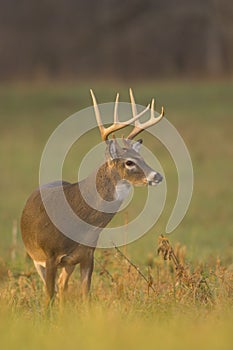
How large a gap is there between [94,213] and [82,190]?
0.87 feet

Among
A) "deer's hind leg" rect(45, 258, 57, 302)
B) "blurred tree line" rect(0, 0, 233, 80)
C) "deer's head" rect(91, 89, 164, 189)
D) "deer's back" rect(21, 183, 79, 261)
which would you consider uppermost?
"blurred tree line" rect(0, 0, 233, 80)

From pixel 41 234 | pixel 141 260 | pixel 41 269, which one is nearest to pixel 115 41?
pixel 141 260

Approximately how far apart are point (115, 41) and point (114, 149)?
42.4 meters

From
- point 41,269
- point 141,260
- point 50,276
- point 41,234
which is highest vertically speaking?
point 141,260

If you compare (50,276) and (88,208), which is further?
(88,208)

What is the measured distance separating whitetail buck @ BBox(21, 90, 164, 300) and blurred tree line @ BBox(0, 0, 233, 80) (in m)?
40.0

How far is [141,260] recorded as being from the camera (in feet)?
43.9

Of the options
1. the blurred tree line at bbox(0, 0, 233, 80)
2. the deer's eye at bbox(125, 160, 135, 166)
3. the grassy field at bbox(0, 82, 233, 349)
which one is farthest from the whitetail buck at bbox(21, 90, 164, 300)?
the blurred tree line at bbox(0, 0, 233, 80)

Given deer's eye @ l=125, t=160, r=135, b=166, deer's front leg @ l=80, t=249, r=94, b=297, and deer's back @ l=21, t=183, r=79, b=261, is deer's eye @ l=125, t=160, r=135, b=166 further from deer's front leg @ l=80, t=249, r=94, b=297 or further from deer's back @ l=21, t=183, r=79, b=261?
deer's front leg @ l=80, t=249, r=94, b=297

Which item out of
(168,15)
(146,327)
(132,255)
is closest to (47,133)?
(168,15)

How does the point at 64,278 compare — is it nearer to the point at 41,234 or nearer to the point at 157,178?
the point at 41,234

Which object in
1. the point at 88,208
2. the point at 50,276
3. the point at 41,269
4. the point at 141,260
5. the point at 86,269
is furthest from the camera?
the point at 141,260

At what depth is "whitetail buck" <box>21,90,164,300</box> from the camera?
9758mm

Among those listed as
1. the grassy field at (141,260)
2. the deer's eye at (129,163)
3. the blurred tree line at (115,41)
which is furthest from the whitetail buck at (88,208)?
the blurred tree line at (115,41)
